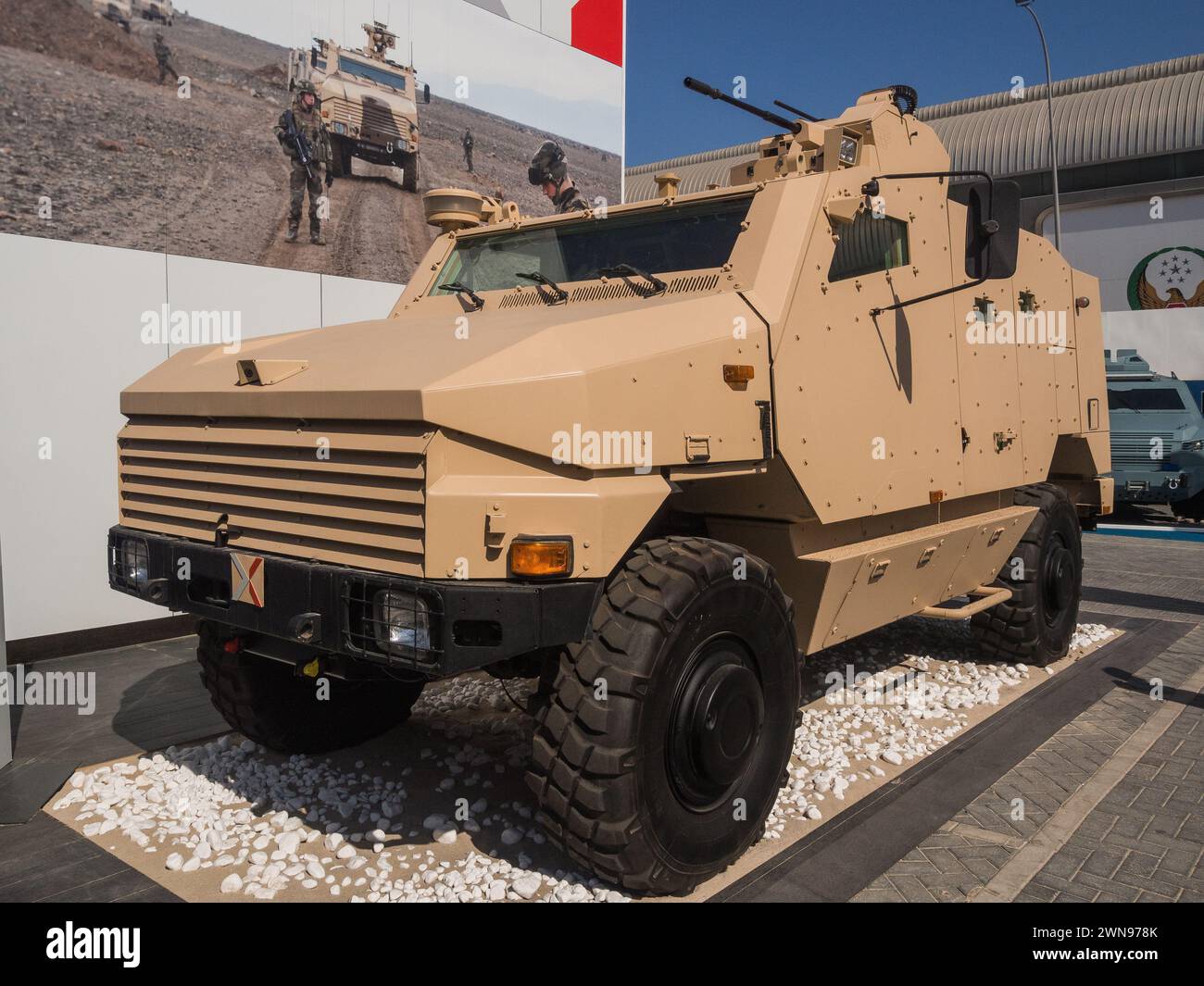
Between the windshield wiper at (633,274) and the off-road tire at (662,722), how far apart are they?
43.4 inches

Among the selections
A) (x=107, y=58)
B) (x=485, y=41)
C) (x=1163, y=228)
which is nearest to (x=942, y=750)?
(x=107, y=58)

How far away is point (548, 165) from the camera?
11.2m

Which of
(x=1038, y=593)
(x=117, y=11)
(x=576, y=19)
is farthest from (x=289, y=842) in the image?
(x=576, y=19)

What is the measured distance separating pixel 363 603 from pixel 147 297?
17.1ft

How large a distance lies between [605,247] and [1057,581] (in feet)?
13.1

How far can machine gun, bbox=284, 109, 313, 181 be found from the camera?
832 cm

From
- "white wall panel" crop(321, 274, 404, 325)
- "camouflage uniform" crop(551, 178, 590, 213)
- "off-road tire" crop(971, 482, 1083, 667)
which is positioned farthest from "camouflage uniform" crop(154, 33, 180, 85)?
"off-road tire" crop(971, 482, 1083, 667)

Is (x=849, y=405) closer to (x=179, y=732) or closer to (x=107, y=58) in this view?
(x=179, y=732)

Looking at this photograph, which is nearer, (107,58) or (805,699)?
(805,699)

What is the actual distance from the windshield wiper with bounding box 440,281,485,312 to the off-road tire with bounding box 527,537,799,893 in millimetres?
1760

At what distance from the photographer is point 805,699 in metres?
5.72

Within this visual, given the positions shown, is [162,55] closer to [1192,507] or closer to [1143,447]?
[1143,447]

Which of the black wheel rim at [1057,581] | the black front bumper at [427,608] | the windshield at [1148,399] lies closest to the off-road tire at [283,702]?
the black front bumper at [427,608]

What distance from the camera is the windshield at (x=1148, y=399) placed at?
49.3ft
